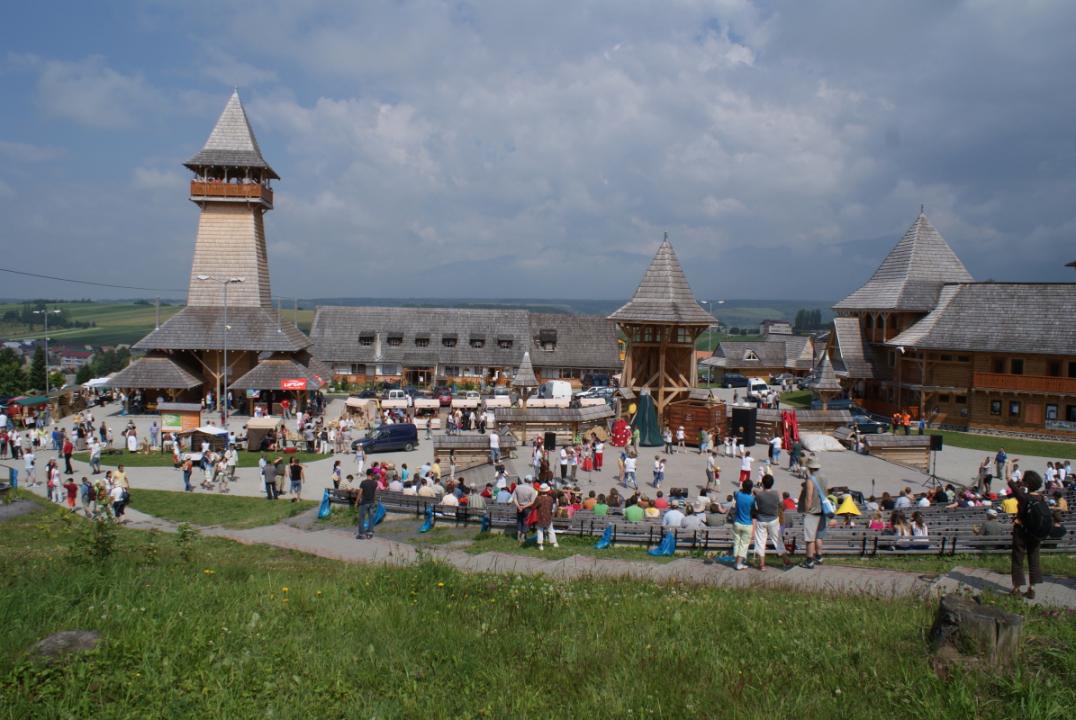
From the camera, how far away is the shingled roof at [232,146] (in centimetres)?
4747

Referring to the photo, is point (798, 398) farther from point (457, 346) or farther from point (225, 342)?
point (225, 342)

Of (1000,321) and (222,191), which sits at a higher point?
(222,191)

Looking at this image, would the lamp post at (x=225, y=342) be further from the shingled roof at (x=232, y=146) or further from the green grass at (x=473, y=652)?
the green grass at (x=473, y=652)

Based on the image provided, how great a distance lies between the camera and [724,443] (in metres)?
32.6

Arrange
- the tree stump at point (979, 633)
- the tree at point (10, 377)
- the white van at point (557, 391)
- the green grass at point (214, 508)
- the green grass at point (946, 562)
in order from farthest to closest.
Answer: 1. the tree at point (10, 377)
2. the white van at point (557, 391)
3. the green grass at point (214, 508)
4. the green grass at point (946, 562)
5. the tree stump at point (979, 633)

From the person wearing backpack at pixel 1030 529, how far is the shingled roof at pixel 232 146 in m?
46.6

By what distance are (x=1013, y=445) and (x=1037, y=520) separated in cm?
3305

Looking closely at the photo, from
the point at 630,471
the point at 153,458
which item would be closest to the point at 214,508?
the point at 153,458

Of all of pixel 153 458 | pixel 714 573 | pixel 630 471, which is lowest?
pixel 153 458

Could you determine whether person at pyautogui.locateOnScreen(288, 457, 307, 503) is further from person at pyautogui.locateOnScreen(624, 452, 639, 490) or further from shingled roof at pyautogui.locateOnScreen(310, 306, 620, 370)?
shingled roof at pyautogui.locateOnScreen(310, 306, 620, 370)

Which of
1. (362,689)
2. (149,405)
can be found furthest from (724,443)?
(149,405)

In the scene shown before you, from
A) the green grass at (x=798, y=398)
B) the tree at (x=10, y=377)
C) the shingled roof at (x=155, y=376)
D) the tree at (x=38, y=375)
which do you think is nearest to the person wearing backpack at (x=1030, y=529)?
the green grass at (x=798, y=398)

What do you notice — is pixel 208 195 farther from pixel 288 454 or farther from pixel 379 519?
pixel 379 519

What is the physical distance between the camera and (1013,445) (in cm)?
3800
